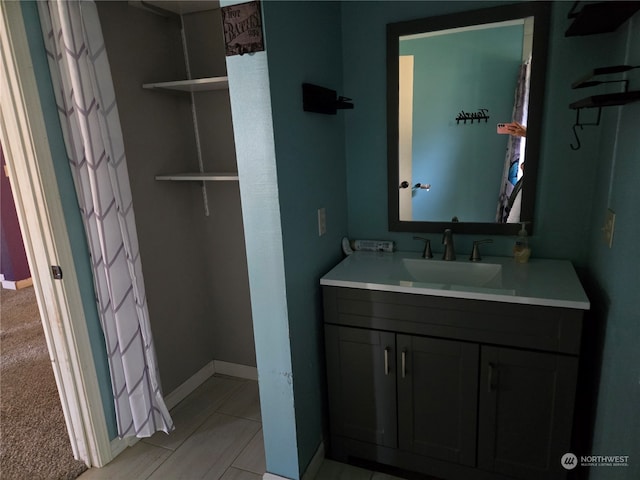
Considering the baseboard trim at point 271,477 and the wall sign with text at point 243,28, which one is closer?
the wall sign with text at point 243,28

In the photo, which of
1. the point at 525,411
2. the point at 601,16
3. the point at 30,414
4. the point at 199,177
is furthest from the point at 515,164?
the point at 30,414

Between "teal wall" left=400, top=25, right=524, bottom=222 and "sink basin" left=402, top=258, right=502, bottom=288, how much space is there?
225 mm

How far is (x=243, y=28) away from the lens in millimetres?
1371

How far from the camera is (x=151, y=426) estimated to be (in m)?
2.07

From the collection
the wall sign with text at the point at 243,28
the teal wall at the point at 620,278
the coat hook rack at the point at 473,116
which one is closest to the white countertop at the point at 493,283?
the teal wall at the point at 620,278

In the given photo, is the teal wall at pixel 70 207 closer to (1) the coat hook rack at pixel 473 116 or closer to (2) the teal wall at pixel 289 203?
(2) the teal wall at pixel 289 203

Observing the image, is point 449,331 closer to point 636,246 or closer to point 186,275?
point 636,246

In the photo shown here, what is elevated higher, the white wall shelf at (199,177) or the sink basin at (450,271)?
the white wall shelf at (199,177)

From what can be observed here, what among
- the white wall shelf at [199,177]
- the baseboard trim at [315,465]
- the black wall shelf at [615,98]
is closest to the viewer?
the black wall shelf at [615,98]

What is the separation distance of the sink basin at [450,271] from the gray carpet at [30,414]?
A: 185 centimetres

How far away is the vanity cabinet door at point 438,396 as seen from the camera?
63.4 inches

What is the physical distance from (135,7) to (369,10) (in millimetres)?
1172

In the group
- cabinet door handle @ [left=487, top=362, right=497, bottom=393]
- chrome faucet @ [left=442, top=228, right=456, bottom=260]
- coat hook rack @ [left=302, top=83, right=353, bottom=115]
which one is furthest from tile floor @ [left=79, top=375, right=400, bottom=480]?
coat hook rack @ [left=302, top=83, right=353, bottom=115]

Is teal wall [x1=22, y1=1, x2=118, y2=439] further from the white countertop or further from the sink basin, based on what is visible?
the sink basin
